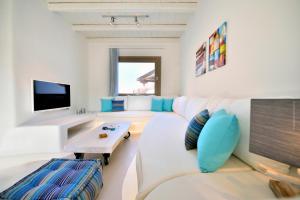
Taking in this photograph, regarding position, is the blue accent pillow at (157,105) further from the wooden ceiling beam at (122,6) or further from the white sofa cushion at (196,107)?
the wooden ceiling beam at (122,6)

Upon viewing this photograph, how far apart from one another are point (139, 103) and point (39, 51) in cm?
278

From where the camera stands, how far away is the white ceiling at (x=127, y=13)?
9.66ft

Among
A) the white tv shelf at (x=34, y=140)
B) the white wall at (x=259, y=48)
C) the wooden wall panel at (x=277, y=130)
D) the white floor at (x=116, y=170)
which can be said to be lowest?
the white floor at (x=116, y=170)

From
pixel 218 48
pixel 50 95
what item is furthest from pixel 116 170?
pixel 50 95

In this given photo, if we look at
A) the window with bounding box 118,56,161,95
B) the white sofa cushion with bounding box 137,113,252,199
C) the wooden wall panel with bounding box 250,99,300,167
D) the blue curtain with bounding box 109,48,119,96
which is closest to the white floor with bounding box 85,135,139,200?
the white sofa cushion with bounding box 137,113,252,199

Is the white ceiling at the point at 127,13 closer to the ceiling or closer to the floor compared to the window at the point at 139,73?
closer to the ceiling

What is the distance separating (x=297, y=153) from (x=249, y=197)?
0.26 metres

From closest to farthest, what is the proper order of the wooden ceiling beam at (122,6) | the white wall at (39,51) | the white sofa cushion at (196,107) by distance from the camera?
the white sofa cushion at (196,107)
the white wall at (39,51)
the wooden ceiling beam at (122,6)

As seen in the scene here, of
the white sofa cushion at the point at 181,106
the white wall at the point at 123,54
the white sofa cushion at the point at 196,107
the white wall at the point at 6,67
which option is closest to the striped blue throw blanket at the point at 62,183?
the white sofa cushion at the point at 196,107

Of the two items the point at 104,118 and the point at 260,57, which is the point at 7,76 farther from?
the point at 260,57

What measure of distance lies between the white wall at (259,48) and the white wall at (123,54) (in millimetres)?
2742

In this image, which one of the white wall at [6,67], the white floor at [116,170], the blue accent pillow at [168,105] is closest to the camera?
the white floor at [116,170]

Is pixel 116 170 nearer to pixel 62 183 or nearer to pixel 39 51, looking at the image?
pixel 62 183

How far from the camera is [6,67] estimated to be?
2.26 metres
